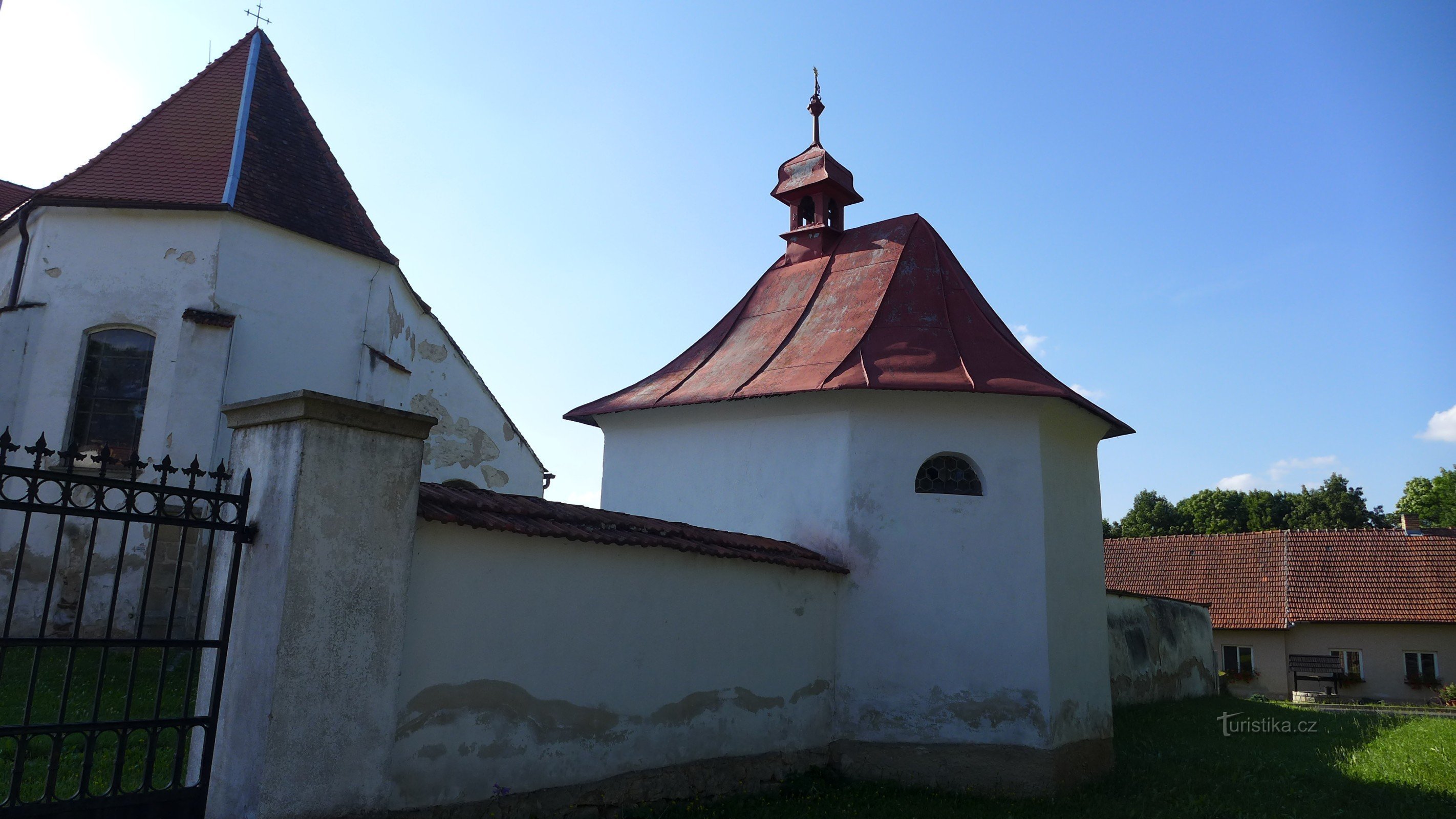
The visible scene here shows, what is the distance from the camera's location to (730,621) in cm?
834

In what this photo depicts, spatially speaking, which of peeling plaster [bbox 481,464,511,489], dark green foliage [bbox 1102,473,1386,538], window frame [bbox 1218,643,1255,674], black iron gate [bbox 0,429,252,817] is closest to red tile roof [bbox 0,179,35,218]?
black iron gate [bbox 0,429,252,817]

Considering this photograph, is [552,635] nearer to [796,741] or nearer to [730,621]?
[730,621]

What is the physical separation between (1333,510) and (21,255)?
2135 inches

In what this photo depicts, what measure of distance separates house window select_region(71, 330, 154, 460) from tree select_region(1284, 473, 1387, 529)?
5100 centimetres

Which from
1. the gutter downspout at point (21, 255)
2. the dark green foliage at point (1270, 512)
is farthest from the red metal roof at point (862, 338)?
the dark green foliage at point (1270, 512)

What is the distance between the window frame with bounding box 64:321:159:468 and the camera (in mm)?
12641

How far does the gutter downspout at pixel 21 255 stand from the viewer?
13.0m

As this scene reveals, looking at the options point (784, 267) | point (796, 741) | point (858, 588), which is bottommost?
point (796, 741)

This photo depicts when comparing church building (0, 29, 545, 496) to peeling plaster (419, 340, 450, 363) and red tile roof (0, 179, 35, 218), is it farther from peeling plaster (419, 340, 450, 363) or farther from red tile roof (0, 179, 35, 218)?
red tile roof (0, 179, 35, 218)

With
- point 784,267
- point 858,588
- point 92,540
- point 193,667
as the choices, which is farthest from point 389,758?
point 784,267

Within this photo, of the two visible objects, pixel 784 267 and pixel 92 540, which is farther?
pixel 784 267

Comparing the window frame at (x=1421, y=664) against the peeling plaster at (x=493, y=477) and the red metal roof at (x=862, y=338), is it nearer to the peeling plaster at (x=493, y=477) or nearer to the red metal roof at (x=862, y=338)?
the red metal roof at (x=862, y=338)

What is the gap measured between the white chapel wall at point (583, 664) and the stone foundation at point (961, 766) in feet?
1.46

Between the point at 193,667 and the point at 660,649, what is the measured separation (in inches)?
139
